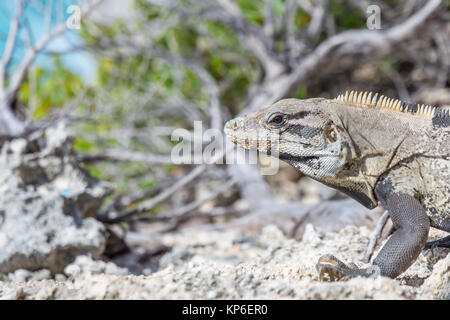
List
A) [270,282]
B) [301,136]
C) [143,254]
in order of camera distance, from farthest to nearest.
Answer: [143,254] < [301,136] < [270,282]

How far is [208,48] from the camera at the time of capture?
30.3ft

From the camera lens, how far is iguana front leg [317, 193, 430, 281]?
8.20 feet

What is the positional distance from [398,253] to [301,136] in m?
0.93

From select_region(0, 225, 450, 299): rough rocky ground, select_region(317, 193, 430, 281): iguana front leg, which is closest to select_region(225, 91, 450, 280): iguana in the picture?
select_region(317, 193, 430, 281): iguana front leg

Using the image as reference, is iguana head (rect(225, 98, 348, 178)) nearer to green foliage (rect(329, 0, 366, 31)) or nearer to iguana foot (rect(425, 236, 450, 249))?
iguana foot (rect(425, 236, 450, 249))

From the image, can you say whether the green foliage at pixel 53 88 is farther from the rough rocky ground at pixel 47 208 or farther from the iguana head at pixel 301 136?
the iguana head at pixel 301 136

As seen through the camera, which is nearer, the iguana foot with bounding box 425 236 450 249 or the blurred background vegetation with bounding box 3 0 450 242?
the iguana foot with bounding box 425 236 450 249

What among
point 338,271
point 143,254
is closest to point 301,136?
point 338,271

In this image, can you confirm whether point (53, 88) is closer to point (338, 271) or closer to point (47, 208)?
point (47, 208)

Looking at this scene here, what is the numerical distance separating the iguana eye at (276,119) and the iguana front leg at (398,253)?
2.93 ft

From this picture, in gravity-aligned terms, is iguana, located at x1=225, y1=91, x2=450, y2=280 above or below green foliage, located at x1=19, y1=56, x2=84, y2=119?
below

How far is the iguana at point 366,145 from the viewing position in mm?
2936

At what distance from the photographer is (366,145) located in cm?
304
